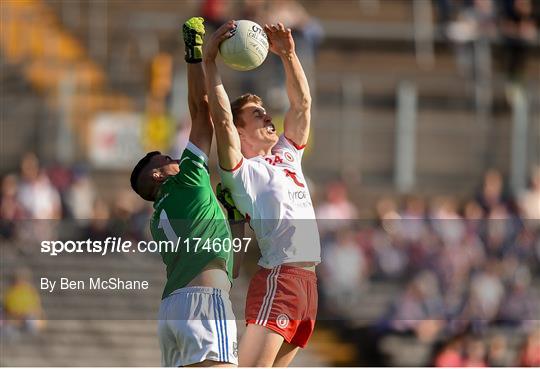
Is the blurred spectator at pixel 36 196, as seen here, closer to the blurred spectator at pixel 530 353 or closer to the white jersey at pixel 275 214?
the blurred spectator at pixel 530 353

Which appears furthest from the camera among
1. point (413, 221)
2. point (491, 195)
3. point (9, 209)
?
point (491, 195)

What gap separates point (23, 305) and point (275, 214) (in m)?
7.42

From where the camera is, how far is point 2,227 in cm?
1708

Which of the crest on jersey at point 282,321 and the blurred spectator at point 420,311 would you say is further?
the blurred spectator at point 420,311

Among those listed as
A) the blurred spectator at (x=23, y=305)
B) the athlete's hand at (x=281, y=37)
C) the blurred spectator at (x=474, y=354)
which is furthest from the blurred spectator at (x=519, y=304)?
the athlete's hand at (x=281, y=37)

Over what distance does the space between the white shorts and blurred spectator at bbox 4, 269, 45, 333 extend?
24.2 ft

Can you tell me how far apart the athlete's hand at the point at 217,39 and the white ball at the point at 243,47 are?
0.08ft

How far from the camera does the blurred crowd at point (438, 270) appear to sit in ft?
53.9

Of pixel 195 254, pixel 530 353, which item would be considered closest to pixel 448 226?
pixel 530 353

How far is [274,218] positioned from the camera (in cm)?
873

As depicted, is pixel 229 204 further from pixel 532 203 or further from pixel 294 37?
pixel 532 203

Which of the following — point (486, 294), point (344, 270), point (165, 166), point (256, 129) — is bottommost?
point (486, 294)

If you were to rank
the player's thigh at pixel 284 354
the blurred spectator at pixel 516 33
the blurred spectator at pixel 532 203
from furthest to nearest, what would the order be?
the blurred spectator at pixel 516 33
the blurred spectator at pixel 532 203
the player's thigh at pixel 284 354

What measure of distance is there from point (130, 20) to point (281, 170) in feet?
46.6
